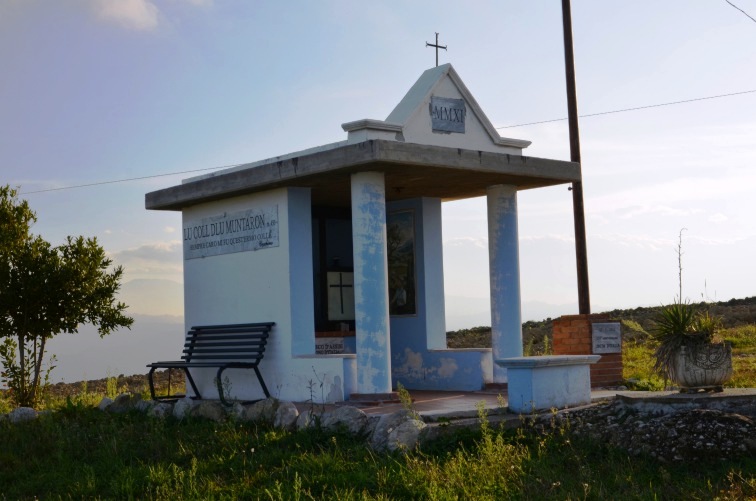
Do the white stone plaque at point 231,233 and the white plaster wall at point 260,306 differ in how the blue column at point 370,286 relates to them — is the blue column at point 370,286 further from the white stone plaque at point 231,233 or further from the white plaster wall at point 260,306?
the white stone plaque at point 231,233

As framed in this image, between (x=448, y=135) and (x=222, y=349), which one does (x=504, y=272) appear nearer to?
(x=448, y=135)

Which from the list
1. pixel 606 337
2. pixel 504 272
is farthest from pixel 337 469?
pixel 606 337

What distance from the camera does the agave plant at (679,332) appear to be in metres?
11.6

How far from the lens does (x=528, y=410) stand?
11484 mm

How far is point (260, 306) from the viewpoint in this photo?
14.1 metres

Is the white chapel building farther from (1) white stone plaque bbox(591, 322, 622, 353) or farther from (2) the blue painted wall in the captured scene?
(1) white stone plaque bbox(591, 322, 622, 353)

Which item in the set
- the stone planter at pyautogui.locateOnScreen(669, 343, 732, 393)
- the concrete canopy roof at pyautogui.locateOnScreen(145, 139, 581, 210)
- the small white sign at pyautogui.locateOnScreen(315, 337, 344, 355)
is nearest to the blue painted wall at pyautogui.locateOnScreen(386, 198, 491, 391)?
the concrete canopy roof at pyautogui.locateOnScreen(145, 139, 581, 210)

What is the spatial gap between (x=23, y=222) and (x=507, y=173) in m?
8.89

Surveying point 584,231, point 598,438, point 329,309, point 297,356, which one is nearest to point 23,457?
point 297,356

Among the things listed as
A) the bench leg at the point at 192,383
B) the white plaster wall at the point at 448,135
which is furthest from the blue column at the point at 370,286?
the bench leg at the point at 192,383

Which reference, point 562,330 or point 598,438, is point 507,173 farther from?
point 598,438

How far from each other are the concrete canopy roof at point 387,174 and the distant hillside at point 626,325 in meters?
10.2

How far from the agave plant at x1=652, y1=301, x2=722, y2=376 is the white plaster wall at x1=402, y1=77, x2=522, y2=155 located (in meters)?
3.82

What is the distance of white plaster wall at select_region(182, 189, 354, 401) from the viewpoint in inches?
518
